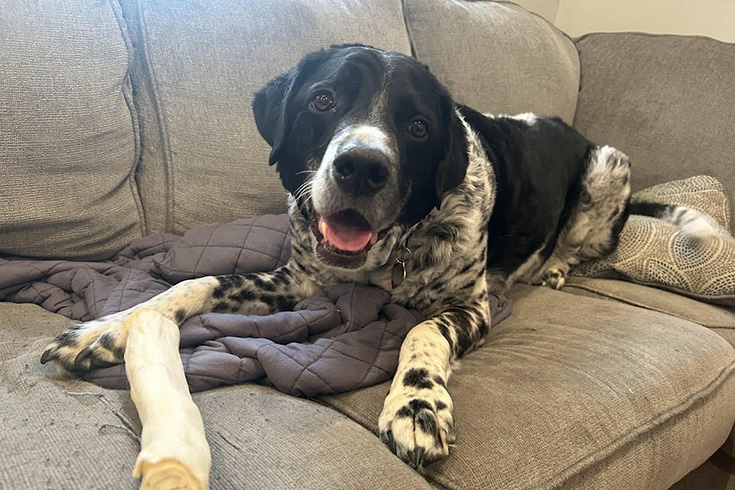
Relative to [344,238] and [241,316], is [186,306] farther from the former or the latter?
[344,238]

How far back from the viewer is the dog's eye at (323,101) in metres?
1.54

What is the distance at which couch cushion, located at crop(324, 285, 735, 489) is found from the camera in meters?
1.17

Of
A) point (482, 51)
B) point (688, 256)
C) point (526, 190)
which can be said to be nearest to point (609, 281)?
point (688, 256)

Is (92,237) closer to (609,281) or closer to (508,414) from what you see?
(508,414)

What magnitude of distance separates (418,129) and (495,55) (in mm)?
1449

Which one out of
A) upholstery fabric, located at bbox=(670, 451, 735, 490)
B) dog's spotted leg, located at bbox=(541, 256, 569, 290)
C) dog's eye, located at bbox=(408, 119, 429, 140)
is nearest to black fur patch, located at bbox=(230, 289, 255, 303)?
dog's eye, located at bbox=(408, 119, 429, 140)

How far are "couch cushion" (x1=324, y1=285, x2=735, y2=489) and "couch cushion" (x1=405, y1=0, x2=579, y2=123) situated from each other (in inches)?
49.9

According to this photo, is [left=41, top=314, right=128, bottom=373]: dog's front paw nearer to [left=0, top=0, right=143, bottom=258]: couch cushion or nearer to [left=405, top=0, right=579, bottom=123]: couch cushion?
[left=0, top=0, right=143, bottom=258]: couch cushion

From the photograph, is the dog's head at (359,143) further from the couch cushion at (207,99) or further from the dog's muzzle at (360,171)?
A: the couch cushion at (207,99)

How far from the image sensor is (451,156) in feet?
5.32

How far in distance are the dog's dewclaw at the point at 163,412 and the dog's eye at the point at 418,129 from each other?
756 mm

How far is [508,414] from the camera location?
1.25 meters

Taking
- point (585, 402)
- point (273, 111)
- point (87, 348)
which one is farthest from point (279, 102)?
point (585, 402)

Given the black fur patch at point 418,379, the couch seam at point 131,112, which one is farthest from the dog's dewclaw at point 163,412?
the couch seam at point 131,112
